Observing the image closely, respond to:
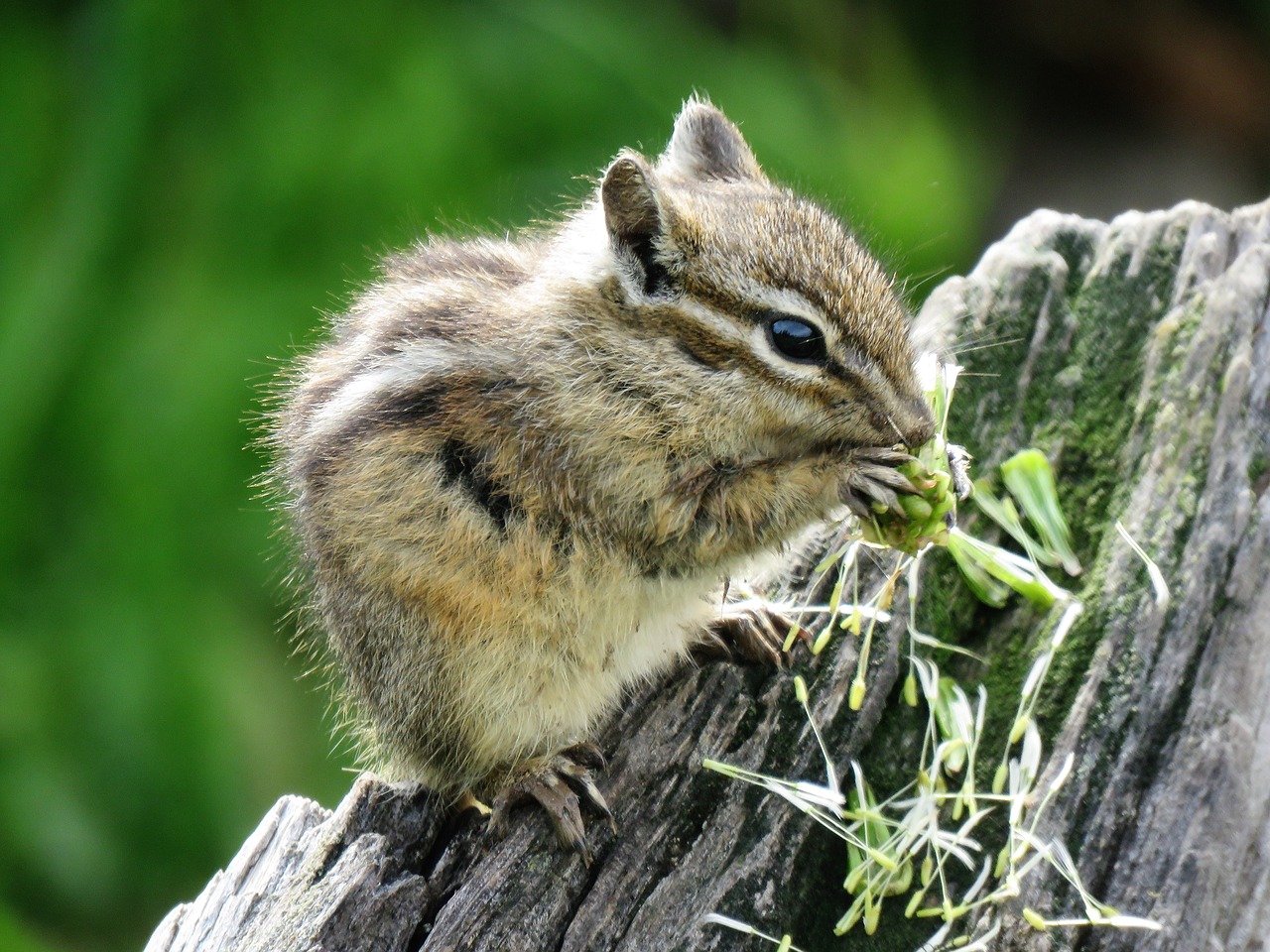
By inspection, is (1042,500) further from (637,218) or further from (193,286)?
(193,286)

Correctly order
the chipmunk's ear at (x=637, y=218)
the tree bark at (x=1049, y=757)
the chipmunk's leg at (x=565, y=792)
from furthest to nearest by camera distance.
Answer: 1. the chipmunk's ear at (x=637, y=218)
2. the chipmunk's leg at (x=565, y=792)
3. the tree bark at (x=1049, y=757)

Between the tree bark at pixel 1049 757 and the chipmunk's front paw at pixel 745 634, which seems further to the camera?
the chipmunk's front paw at pixel 745 634

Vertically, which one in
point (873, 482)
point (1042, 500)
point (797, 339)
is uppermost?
point (797, 339)

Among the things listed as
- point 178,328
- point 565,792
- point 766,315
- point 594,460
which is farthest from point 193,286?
point 565,792

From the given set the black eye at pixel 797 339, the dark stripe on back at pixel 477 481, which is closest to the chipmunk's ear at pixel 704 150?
the black eye at pixel 797 339

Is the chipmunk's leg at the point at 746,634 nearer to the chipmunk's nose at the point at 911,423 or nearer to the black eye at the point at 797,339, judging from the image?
the chipmunk's nose at the point at 911,423

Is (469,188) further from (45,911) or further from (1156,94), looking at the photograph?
(1156,94)

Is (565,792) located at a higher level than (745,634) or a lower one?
lower
